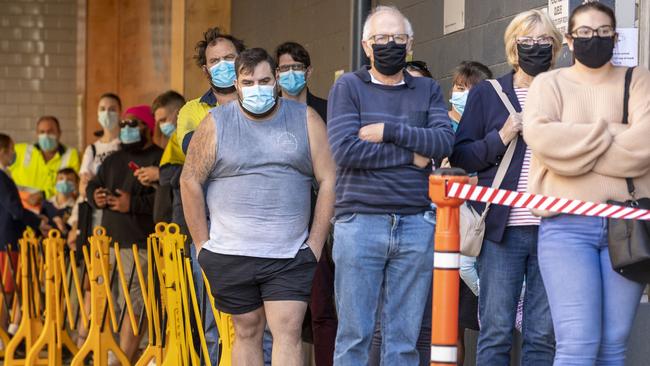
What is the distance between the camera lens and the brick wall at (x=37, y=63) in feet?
70.4

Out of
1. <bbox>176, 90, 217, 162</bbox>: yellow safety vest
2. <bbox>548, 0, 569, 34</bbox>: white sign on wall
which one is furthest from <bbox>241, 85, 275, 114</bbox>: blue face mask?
<bbox>548, 0, 569, 34</bbox>: white sign on wall

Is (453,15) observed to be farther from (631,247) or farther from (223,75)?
(631,247)

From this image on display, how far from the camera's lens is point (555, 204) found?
219 inches

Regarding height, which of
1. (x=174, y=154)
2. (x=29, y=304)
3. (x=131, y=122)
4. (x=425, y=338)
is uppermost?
(x=131, y=122)

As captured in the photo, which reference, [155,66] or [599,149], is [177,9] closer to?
[155,66]

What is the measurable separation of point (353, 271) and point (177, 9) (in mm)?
9038

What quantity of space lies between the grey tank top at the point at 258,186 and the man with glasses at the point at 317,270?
1.18 metres

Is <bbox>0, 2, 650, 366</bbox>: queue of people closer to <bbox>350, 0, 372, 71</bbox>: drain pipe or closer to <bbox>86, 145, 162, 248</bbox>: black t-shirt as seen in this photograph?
<bbox>350, 0, 372, 71</bbox>: drain pipe

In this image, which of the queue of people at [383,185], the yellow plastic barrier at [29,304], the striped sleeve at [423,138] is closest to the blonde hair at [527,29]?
the queue of people at [383,185]

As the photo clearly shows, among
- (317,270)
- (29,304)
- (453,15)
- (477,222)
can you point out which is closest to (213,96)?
(317,270)

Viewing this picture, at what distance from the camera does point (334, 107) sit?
21.4ft

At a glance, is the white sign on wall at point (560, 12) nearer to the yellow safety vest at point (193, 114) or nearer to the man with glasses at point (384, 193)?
the man with glasses at point (384, 193)

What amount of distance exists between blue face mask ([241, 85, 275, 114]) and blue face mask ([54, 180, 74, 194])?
769cm

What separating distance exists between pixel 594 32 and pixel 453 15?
3.58 meters
